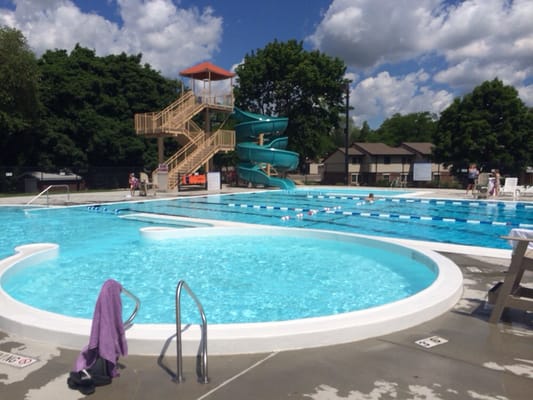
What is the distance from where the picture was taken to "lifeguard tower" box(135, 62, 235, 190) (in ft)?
84.4

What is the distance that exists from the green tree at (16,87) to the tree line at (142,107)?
0.18ft

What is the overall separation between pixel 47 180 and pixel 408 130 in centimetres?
7250

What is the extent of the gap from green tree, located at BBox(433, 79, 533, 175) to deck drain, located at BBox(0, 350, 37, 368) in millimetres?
36060

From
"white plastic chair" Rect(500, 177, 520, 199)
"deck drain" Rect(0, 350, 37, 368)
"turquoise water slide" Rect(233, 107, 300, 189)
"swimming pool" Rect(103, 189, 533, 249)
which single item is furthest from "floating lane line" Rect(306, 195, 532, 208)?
"deck drain" Rect(0, 350, 37, 368)

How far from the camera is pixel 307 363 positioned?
10.9ft

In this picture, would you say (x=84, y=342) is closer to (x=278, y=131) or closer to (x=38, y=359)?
(x=38, y=359)

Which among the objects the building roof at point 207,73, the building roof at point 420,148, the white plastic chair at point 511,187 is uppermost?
the building roof at point 207,73

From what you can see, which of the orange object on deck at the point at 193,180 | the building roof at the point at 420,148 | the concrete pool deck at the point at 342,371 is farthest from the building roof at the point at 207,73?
the building roof at the point at 420,148

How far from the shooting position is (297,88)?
124ft

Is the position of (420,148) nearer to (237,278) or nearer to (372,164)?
(372,164)

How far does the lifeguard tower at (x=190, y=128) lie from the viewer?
25719 mm

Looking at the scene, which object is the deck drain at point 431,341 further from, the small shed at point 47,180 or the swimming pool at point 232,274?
the small shed at point 47,180

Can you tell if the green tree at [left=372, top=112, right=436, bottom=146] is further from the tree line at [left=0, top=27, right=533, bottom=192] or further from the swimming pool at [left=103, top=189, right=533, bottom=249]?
the swimming pool at [left=103, top=189, right=533, bottom=249]

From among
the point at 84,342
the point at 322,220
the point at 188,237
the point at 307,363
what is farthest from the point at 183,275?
the point at 322,220
